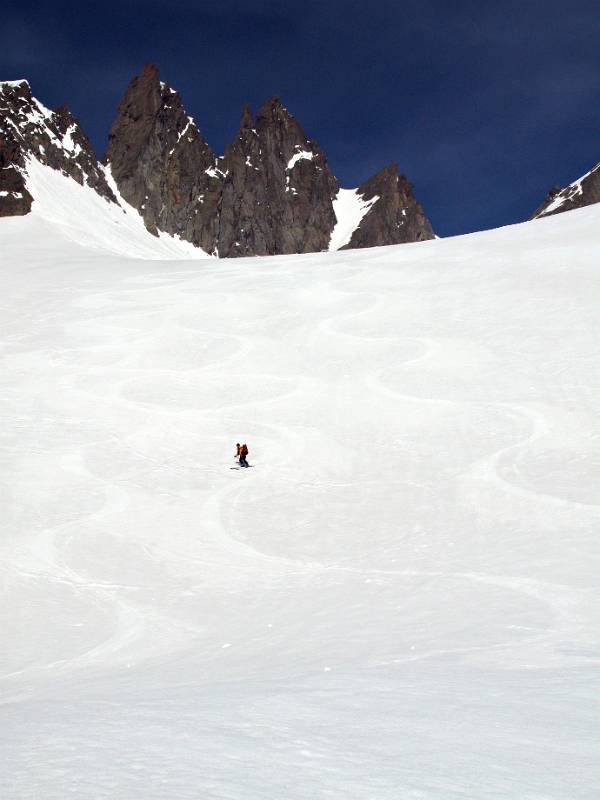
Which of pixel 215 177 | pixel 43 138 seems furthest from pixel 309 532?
pixel 215 177

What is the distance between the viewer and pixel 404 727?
3600 millimetres

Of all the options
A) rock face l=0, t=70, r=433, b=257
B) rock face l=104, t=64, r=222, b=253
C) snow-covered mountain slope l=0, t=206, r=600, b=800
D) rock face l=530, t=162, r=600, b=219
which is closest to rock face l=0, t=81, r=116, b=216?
rock face l=0, t=70, r=433, b=257

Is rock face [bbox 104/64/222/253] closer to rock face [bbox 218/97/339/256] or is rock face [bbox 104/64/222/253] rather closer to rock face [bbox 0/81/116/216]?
rock face [bbox 218/97/339/256]

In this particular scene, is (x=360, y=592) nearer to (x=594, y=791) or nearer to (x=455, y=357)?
(x=594, y=791)

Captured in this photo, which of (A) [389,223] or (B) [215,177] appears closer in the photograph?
(B) [215,177]

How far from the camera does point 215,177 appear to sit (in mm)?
169375

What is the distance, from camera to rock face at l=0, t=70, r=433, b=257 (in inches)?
5103

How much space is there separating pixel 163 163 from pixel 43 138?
46.8 m

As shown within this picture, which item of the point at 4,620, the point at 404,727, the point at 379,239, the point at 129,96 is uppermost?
the point at 129,96

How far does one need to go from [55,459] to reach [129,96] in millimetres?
172100

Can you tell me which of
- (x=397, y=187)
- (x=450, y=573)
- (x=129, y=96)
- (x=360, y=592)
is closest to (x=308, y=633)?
(x=360, y=592)

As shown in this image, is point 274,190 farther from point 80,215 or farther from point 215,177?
point 80,215

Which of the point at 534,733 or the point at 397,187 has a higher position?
the point at 397,187

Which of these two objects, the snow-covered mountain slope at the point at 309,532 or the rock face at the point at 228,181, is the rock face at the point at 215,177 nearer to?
the rock face at the point at 228,181
